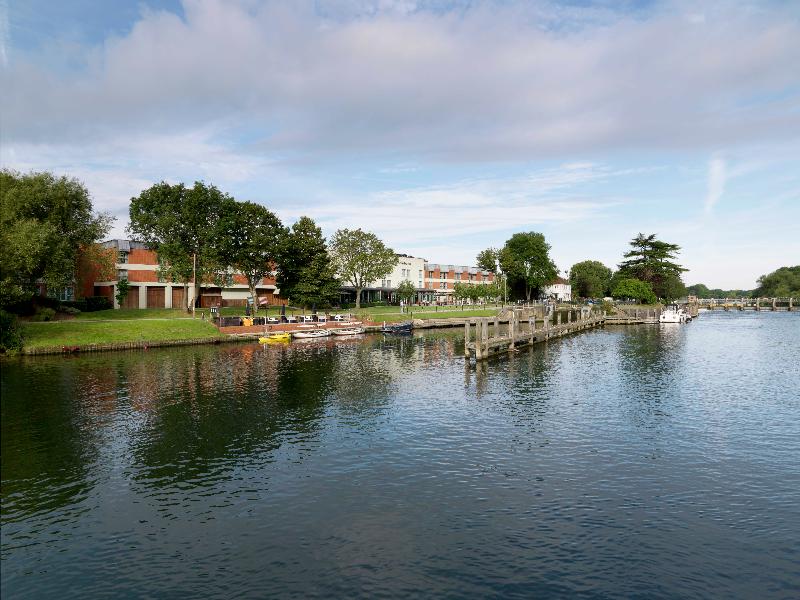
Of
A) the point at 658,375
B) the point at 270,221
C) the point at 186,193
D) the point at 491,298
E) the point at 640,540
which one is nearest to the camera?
the point at 640,540

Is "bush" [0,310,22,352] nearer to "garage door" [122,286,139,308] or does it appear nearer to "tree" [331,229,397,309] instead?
"garage door" [122,286,139,308]

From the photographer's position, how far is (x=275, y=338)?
81.7m

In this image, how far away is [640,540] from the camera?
61.5 ft

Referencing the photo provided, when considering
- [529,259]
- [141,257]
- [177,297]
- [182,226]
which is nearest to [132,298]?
[141,257]

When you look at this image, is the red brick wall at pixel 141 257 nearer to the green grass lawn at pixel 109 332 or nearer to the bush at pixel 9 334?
the green grass lawn at pixel 109 332

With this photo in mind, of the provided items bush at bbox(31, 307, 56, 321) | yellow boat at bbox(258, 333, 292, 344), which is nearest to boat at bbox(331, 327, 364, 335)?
yellow boat at bbox(258, 333, 292, 344)

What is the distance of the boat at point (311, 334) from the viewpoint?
284ft

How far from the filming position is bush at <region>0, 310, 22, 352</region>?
6105 centimetres

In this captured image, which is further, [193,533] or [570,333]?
[570,333]

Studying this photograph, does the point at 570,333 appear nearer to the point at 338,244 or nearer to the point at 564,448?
the point at 338,244

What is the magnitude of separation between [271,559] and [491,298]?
156789 mm

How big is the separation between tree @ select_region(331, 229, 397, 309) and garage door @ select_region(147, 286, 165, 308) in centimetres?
3796

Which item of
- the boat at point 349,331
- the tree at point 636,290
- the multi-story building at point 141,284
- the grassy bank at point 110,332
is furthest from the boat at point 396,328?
the tree at point 636,290

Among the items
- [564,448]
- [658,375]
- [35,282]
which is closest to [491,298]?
[658,375]
